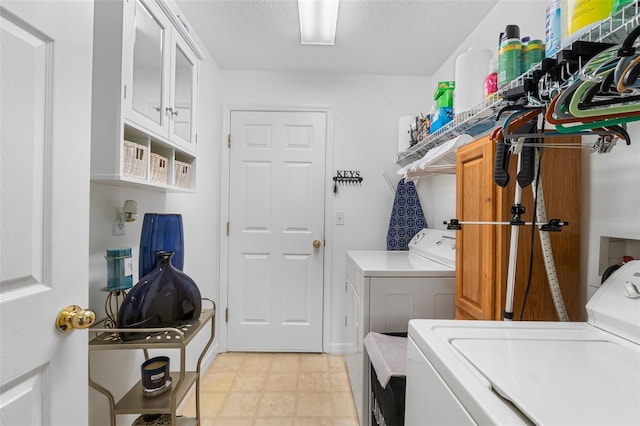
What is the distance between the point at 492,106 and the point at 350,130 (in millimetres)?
1595

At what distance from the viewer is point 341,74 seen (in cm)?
272

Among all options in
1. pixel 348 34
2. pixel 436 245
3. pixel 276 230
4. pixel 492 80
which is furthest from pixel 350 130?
pixel 492 80

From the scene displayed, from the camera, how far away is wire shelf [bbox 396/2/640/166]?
0.67 meters

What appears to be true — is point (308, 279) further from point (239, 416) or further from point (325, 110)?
point (325, 110)

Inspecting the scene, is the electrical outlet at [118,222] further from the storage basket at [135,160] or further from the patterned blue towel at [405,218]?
the patterned blue towel at [405,218]

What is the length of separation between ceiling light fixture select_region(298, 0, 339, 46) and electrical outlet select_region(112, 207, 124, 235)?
A: 142 cm

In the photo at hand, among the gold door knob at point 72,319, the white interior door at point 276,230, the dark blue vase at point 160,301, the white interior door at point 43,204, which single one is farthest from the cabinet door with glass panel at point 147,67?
the white interior door at point 276,230

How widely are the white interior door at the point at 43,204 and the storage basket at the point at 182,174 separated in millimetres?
663

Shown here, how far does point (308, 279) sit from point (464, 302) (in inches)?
60.3

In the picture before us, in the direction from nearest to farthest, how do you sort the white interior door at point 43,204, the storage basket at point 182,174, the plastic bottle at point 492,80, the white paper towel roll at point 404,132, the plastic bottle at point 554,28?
1. the white interior door at point 43,204
2. the plastic bottle at point 554,28
3. the plastic bottle at point 492,80
4. the storage basket at point 182,174
5. the white paper towel roll at point 404,132

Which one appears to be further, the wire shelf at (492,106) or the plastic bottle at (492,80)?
the plastic bottle at (492,80)

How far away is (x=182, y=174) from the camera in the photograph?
5.23 ft

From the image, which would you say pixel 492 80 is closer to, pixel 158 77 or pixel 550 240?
pixel 550 240

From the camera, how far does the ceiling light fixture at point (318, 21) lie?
5.72 ft
